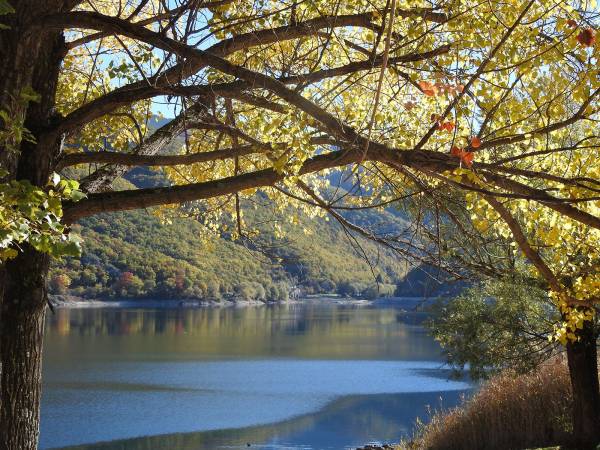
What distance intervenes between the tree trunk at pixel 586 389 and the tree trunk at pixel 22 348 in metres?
6.63

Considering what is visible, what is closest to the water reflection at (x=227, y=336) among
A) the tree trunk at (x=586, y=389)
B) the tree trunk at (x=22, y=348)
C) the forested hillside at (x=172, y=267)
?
the forested hillside at (x=172, y=267)

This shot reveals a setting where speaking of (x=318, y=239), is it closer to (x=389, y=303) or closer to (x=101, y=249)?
(x=389, y=303)

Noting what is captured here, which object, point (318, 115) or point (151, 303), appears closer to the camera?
point (318, 115)

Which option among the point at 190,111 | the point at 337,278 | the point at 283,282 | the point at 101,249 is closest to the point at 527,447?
the point at 190,111

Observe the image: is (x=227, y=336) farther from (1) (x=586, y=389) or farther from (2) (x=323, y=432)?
(1) (x=586, y=389)

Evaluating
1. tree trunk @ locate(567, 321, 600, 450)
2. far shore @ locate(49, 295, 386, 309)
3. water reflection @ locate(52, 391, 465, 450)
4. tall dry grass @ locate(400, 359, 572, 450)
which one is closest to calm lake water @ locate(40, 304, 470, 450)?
water reflection @ locate(52, 391, 465, 450)

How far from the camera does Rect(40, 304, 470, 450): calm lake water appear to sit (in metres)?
18.2

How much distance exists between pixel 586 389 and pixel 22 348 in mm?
7023

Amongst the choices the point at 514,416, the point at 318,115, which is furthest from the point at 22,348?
the point at 514,416

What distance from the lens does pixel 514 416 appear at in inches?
399

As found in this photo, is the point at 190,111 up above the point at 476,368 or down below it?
above

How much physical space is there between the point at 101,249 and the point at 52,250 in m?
65.3

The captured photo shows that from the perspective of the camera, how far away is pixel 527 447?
9609 mm

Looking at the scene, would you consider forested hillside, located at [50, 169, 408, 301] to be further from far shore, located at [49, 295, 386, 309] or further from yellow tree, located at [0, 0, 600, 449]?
yellow tree, located at [0, 0, 600, 449]
